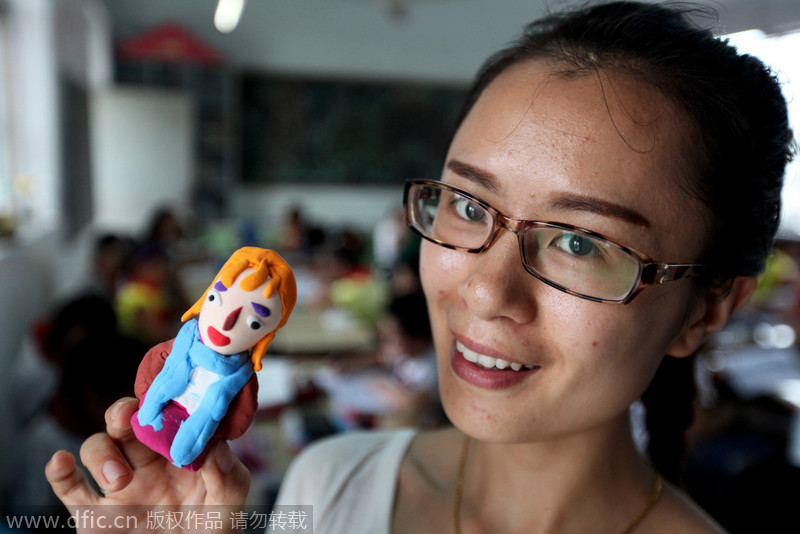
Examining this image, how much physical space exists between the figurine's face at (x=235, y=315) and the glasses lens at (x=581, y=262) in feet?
1.05

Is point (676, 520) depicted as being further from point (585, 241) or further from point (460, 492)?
point (585, 241)

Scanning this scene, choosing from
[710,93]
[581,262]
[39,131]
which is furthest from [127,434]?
[39,131]

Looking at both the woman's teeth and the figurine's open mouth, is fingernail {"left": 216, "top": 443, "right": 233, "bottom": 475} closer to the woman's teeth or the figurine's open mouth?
the figurine's open mouth

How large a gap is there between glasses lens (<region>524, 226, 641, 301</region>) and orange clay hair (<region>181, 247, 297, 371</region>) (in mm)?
299

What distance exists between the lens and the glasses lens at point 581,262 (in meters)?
0.62

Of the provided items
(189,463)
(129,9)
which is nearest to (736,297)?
(189,463)

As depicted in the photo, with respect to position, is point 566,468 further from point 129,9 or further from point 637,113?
point 129,9

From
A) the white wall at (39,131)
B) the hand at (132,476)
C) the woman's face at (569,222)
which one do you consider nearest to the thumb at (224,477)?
the hand at (132,476)

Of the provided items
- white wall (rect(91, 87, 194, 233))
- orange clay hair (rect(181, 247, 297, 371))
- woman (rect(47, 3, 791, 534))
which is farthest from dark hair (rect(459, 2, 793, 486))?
white wall (rect(91, 87, 194, 233))

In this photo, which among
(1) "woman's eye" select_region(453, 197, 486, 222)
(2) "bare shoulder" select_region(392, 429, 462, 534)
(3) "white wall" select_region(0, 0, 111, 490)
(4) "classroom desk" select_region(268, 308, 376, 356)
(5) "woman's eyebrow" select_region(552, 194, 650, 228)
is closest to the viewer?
(5) "woman's eyebrow" select_region(552, 194, 650, 228)

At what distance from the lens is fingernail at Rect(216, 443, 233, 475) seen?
0.46 meters

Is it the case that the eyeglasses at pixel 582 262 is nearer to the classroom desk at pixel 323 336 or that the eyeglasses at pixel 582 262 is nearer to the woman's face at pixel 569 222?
the woman's face at pixel 569 222

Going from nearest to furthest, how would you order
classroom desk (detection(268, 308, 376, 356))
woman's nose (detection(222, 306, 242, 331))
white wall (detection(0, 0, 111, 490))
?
woman's nose (detection(222, 306, 242, 331))
classroom desk (detection(268, 308, 376, 356))
white wall (detection(0, 0, 111, 490))

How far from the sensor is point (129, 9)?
5.63 m
